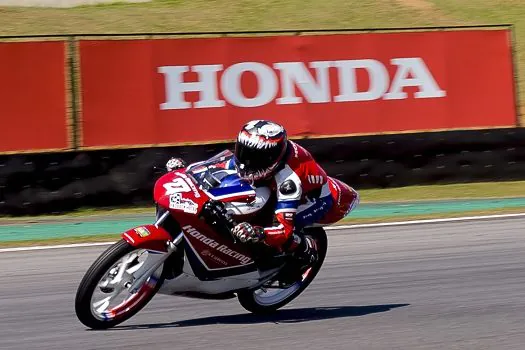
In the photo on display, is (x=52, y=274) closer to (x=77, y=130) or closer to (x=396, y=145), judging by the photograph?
(x=77, y=130)

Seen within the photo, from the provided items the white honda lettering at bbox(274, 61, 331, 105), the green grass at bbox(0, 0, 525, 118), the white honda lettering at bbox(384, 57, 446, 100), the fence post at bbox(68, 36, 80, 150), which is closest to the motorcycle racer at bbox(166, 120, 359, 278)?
the fence post at bbox(68, 36, 80, 150)

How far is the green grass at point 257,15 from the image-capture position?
23250 mm

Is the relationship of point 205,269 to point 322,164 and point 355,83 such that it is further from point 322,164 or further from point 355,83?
point 355,83

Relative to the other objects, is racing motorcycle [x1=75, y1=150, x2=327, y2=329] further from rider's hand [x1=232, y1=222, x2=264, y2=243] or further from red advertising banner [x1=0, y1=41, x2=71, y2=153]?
red advertising banner [x1=0, y1=41, x2=71, y2=153]

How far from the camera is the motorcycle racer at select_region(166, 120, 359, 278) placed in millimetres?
6641

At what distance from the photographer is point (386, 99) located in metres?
15.3

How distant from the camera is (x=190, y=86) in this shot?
571 inches

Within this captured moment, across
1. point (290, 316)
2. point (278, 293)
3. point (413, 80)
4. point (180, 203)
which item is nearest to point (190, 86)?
point (413, 80)

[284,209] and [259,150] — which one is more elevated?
[259,150]

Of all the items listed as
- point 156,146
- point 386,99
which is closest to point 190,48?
point 156,146

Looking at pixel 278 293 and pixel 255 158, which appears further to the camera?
pixel 278 293

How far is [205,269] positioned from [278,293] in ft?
→ 3.10

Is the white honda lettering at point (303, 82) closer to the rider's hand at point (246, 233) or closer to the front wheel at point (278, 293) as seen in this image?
the front wheel at point (278, 293)

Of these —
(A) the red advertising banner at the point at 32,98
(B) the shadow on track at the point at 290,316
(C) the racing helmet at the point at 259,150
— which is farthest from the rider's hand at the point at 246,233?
(A) the red advertising banner at the point at 32,98
